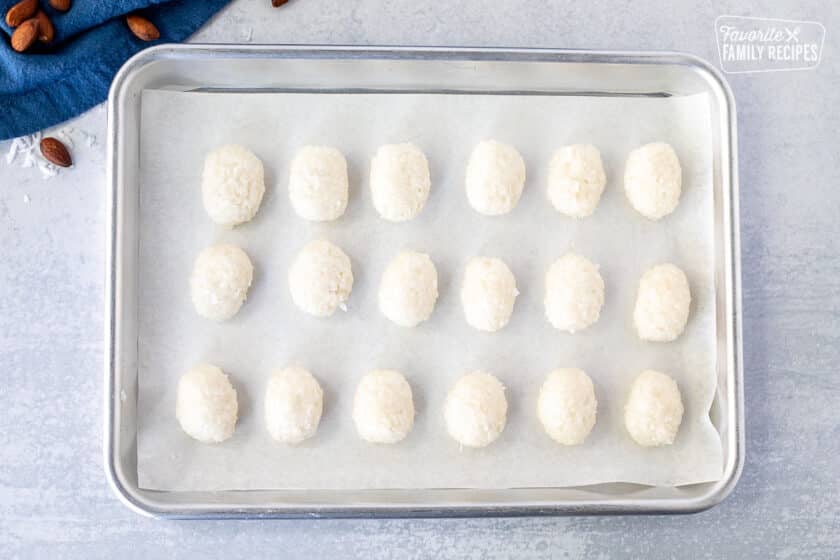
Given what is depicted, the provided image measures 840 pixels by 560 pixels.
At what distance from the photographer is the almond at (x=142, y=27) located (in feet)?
4.43

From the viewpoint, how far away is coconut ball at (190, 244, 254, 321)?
4.20 ft

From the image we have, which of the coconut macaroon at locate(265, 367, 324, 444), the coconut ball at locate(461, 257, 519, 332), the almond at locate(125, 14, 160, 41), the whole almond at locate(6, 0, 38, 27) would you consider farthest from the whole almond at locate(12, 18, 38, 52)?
the coconut ball at locate(461, 257, 519, 332)

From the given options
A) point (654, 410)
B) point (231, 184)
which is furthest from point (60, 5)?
point (654, 410)

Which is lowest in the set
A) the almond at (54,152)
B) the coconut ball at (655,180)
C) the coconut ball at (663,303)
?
the coconut ball at (663,303)

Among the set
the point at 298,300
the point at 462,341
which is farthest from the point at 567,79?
the point at 298,300

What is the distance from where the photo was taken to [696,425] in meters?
1.35

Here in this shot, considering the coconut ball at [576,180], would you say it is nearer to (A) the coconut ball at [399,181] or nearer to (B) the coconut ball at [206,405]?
(A) the coconut ball at [399,181]

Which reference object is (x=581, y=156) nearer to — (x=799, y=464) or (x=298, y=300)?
(x=298, y=300)

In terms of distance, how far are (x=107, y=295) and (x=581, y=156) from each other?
0.77 meters

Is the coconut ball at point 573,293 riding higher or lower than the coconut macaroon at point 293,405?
higher

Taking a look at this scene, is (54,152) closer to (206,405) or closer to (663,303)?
(206,405)

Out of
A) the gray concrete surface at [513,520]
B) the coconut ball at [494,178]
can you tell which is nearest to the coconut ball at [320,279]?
the coconut ball at [494,178]

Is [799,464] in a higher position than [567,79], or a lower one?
lower

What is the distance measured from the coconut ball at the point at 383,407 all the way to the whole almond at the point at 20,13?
2.61 feet
